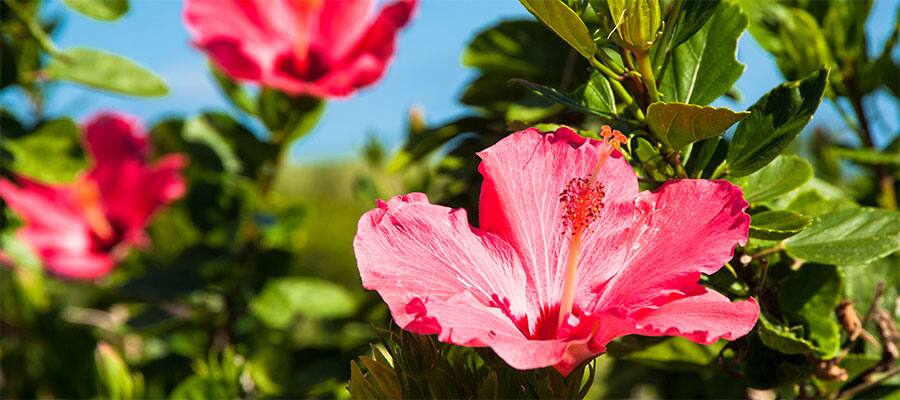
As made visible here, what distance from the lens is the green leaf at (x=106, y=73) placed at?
1384 millimetres

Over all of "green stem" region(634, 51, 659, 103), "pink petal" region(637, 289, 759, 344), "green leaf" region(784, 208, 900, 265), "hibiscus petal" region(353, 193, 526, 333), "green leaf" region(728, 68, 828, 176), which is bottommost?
"green leaf" region(784, 208, 900, 265)

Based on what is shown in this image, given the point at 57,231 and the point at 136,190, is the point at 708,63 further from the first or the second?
the point at 57,231

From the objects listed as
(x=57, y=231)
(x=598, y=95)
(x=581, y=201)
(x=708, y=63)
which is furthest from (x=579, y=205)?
(x=57, y=231)

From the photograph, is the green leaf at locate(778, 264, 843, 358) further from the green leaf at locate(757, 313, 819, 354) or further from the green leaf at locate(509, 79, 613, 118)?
the green leaf at locate(509, 79, 613, 118)

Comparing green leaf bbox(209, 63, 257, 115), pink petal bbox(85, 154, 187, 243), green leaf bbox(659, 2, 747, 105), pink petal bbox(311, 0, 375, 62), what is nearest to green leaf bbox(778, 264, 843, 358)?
green leaf bbox(659, 2, 747, 105)

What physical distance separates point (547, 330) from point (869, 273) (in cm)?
48

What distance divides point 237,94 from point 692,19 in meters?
1.07

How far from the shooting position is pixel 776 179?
2.84ft

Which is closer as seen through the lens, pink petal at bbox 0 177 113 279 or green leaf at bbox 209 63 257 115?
green leaf at bbox 209 63 257 115

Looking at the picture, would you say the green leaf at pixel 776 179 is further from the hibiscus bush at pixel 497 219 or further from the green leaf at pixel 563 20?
the green leaf at pixel 563 20

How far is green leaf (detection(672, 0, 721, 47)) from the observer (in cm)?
79

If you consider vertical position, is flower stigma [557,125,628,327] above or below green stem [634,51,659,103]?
below

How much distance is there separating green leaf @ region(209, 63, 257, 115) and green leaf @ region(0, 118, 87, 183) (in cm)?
27

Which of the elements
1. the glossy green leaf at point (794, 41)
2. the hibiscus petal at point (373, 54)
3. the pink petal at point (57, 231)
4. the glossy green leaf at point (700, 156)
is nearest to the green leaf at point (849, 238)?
the glossy green leaf at point (700, 156)
